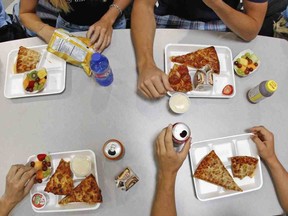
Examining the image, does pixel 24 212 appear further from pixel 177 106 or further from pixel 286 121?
pixel 286 121

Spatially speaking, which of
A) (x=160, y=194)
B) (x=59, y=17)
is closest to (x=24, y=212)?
(x=160, y=194)

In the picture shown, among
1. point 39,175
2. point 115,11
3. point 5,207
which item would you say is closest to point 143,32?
point 115,11

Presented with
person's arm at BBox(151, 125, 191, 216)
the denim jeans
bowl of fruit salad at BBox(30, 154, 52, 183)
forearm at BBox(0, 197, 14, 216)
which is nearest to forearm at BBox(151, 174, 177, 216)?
person's arm at BBox(151, 125, 191, 216)

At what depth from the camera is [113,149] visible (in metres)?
1.00

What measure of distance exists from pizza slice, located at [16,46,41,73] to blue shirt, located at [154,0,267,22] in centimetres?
70

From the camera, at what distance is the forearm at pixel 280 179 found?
975mm

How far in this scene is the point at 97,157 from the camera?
3.44ft

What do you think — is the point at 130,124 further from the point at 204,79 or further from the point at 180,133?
the point at 204,79

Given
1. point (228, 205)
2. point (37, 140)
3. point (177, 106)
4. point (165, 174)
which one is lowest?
point (228, 205)

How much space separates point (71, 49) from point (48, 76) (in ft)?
0.54

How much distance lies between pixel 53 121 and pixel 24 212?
14.5 inches

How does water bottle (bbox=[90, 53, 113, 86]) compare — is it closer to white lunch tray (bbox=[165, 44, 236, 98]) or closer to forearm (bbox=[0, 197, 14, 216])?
white lunch tray (bbox=[165, 44, 236, 98])

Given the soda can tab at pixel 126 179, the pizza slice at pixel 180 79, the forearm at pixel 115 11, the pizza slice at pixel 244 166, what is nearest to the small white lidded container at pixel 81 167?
the soda can tab at pixel 126 179

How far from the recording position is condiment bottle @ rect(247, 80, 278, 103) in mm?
1002
